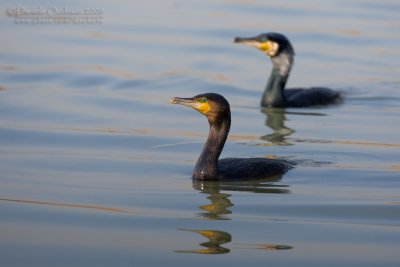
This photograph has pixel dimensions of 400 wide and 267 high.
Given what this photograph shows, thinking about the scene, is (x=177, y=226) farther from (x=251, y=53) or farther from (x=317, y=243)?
(x=251, y=53)

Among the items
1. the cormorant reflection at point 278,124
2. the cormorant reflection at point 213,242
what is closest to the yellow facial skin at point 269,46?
the cormorant reflection at point 278,124

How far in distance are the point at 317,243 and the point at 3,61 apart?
10485 mm

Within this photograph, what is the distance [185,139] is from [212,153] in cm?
224

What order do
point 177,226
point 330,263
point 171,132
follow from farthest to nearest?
point 171,132, point 177,226, point 330,263

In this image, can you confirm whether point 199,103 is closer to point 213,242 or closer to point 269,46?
point 213,242

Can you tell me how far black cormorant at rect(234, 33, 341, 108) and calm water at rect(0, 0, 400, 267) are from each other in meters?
0.28

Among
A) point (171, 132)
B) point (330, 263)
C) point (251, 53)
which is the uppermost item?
point (251, 53)

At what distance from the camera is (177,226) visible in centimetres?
879

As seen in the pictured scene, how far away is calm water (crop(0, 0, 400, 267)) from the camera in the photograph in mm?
8352

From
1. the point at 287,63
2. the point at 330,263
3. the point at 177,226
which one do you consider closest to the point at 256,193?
the point at 177,226

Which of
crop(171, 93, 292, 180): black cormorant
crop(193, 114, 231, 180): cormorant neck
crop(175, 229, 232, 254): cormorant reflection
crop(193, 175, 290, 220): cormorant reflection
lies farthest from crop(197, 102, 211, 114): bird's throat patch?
crop(175, 229, 232, 254): cormorant reflection

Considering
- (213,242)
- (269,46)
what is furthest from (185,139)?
(213,242)

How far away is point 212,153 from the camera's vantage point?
35.6 ft

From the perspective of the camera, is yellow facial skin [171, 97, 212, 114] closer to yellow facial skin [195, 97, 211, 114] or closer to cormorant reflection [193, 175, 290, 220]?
yellow facial skin [195, 97, 211, 114]
